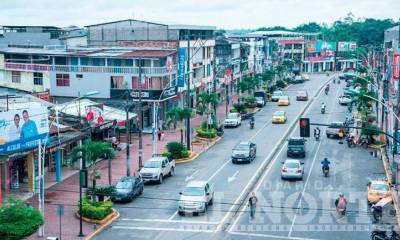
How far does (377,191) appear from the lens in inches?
1511

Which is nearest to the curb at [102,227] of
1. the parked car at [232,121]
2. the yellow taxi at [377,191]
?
the yellow taxi at [377,191]

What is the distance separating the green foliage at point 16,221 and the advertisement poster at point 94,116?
1828 cm

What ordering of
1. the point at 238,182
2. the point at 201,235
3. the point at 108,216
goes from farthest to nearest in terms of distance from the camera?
the point at 238,182 → the point at 108,216 → the point at 201,235

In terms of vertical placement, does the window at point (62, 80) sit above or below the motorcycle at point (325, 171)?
above

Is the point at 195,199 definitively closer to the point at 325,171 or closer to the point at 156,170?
the point at 156,170

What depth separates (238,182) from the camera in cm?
4450

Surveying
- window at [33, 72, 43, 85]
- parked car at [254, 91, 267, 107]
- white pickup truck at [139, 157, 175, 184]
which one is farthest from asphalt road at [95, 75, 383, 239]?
parked car at [254, 91, 267, 107]

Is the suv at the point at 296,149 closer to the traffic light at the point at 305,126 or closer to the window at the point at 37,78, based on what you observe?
the traffic light at the point at 305,126

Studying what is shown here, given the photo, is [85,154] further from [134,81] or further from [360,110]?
[360,110]

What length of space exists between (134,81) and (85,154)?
30.6 metres

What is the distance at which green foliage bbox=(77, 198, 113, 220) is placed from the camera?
114 ft

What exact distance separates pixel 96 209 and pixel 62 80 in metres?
37.5

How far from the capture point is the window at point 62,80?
69938 millimetres

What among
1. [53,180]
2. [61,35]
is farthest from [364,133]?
[61,35]
